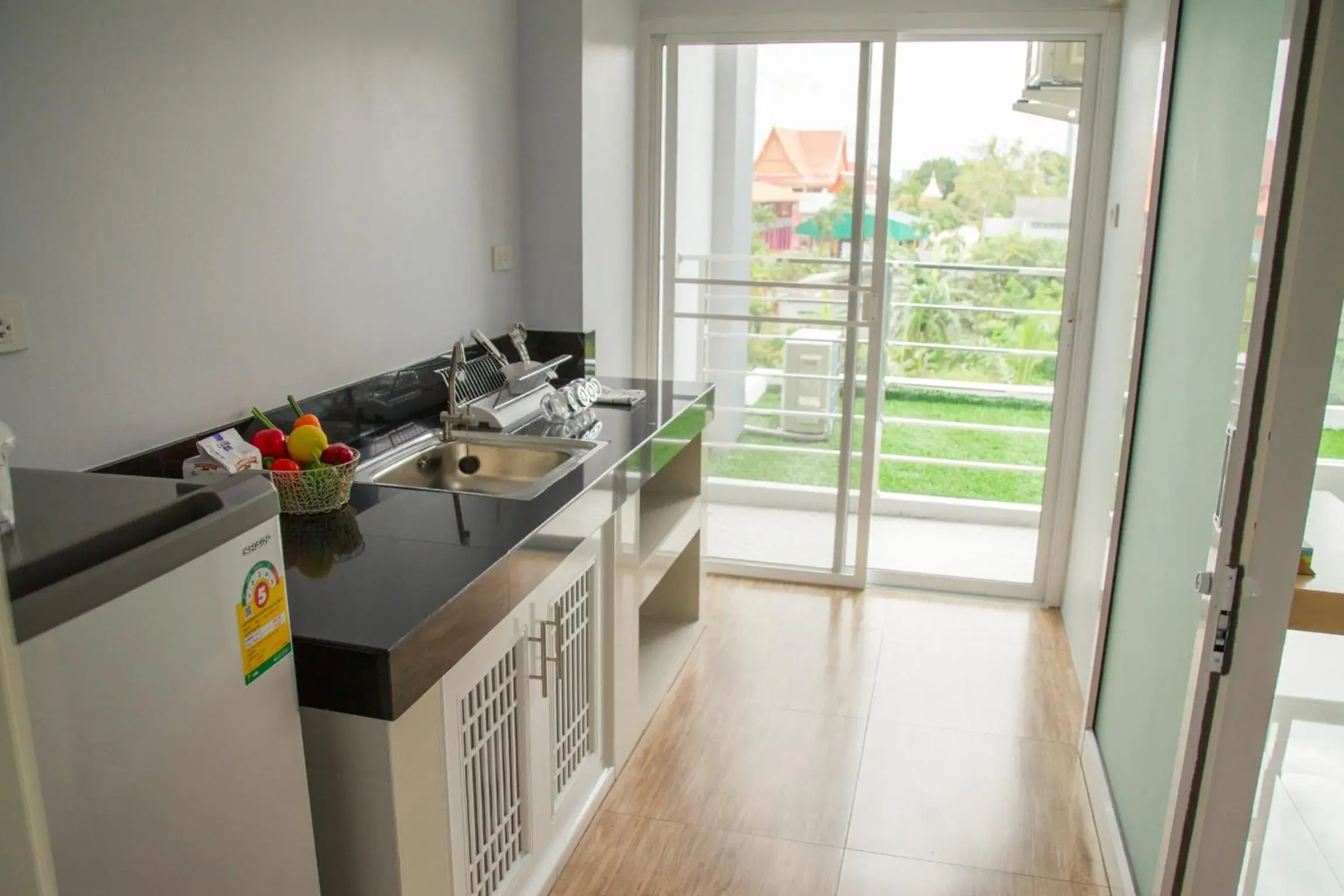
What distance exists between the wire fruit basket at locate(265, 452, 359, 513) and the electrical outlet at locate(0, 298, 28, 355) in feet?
1.45

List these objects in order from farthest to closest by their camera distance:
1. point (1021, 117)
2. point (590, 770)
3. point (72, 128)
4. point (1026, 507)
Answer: point (1026, 507)
point (1021, 117)
point (590, 770)
point (72, 128)

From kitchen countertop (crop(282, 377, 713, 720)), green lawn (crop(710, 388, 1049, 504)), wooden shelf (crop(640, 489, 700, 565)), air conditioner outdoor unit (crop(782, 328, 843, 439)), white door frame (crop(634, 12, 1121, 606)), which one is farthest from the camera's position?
green lawn (crop(710, 388, 1049, 504))

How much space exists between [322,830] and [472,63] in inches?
89.5

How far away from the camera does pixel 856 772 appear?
278 cm

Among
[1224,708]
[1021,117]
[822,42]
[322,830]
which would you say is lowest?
[322,830]

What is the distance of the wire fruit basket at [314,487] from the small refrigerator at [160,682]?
603 millimetres

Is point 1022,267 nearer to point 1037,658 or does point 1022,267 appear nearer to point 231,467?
point 1037,658

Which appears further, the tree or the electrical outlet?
the tree

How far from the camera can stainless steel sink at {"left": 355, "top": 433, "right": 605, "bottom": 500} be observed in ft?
8.45

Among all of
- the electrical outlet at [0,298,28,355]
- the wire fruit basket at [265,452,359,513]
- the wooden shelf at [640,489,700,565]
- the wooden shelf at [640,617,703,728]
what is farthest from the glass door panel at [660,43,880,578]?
the electrical outlet at [0,298,28,355]

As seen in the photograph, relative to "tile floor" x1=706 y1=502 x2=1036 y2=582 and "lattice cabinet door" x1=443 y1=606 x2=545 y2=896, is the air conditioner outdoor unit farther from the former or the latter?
"lattice cabinet door" x1=443 y1=606 x2=545 y2=896

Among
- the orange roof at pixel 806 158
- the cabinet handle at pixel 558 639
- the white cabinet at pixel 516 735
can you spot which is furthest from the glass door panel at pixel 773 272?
the cabinet handle at pixel 558 639

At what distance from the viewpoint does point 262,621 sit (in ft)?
4.25

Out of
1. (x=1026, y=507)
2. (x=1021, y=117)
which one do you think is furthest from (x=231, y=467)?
(x=1026, y=507)
